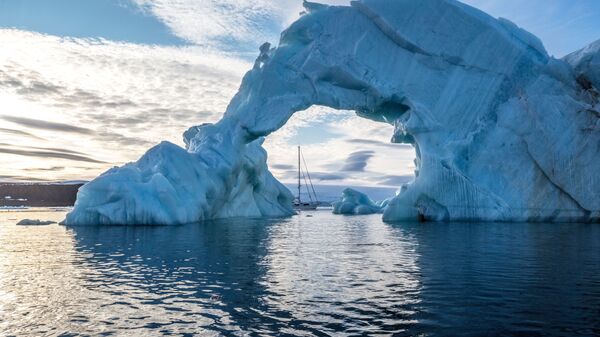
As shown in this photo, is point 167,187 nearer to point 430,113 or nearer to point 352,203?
point 430,113

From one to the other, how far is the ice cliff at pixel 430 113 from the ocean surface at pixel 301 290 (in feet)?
47.6

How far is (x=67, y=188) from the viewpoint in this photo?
438 feet

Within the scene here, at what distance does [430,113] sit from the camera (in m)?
34.0

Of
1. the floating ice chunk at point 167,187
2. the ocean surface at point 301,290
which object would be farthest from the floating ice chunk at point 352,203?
the ocean surface at point 301,290

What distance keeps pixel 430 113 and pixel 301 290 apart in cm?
2648

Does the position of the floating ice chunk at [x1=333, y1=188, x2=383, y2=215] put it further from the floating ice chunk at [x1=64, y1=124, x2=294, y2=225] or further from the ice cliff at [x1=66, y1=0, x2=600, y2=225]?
the floating ice chunk at [x1=64, y1=124, x2=294, y2=225]

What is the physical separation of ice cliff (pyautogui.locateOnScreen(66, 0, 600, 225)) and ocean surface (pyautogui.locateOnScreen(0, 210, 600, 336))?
14.5 metres

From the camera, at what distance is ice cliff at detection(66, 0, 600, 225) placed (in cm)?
3147

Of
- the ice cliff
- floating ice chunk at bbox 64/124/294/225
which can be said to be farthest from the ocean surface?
the ice cliff

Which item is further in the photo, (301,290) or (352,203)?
(352,203)

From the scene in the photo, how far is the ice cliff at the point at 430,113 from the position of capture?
103 feet

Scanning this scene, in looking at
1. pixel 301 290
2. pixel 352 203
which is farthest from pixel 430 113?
pixel 352 203

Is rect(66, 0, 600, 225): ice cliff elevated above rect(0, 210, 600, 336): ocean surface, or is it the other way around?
rect(66, 0, 600, 225): ice cliff

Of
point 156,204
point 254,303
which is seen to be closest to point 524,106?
point 156,204
